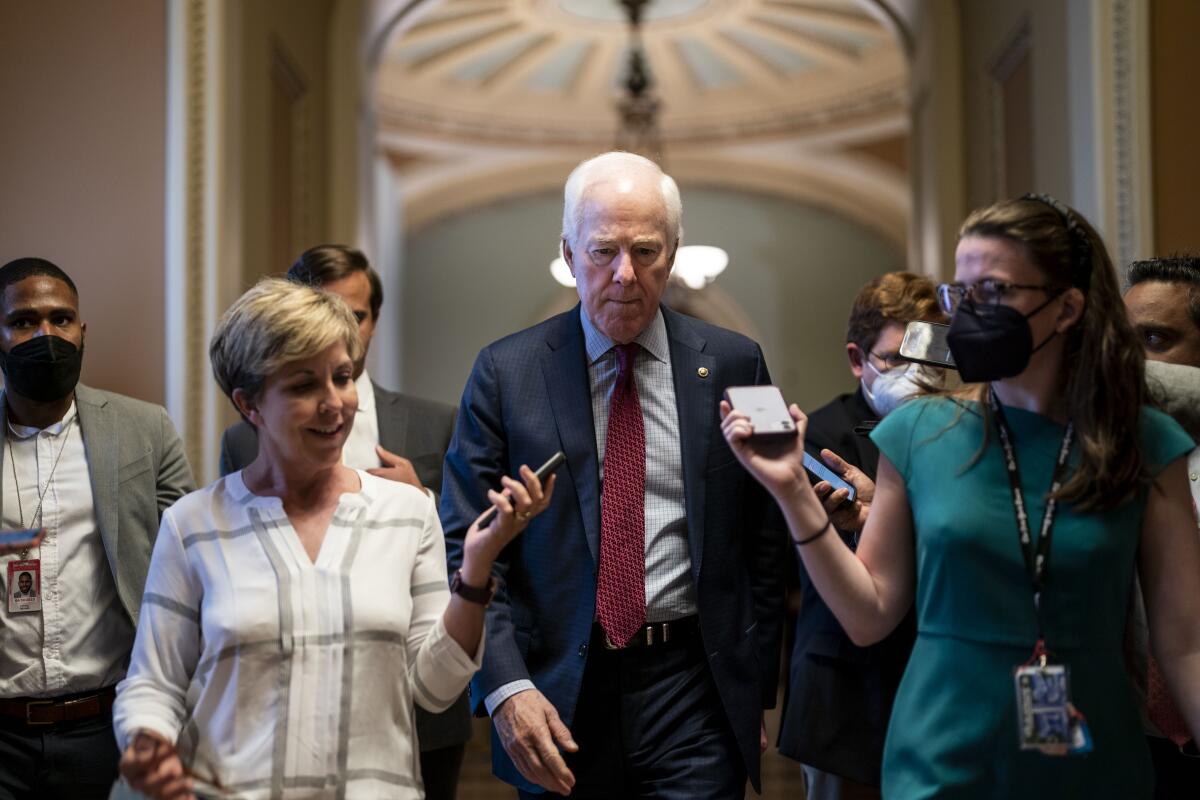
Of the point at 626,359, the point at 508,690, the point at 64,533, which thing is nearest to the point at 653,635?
the point at 508,690

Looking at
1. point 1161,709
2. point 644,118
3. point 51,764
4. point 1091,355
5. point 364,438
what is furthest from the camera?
point 644,118

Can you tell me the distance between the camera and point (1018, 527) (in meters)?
2.14

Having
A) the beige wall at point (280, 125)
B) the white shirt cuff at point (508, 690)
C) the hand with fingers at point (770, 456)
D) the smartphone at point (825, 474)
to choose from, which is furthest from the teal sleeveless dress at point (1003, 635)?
the beige wall at point (280, 125)

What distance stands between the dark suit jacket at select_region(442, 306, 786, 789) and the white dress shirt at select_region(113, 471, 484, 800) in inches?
11.3

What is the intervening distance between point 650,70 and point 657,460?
9178 millimetres

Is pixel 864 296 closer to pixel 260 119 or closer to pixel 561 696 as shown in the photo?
pixel 561 696

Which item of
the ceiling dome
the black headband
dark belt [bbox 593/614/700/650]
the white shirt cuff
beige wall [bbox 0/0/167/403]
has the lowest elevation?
the white shirt cuff

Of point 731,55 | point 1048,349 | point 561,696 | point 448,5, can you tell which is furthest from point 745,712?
point 731,55

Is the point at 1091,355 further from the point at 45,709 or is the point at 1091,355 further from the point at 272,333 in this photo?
the point at 45,709

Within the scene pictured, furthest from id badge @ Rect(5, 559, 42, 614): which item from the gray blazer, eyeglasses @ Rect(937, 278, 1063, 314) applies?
eyeglasses @ Rect(937, 278, 1063, 314)

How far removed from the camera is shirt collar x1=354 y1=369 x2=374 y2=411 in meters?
3.58

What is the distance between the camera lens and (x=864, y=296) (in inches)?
130

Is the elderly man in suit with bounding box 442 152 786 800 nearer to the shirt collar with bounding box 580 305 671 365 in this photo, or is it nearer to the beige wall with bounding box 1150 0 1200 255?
the shirt collar with bounding box 580 305 671 365

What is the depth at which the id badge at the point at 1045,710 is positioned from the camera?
2051 mm
